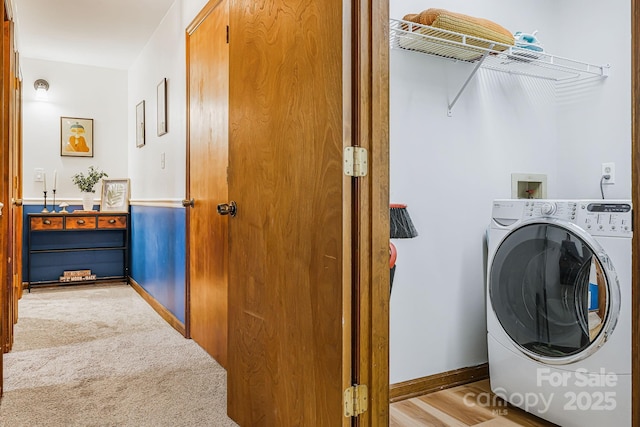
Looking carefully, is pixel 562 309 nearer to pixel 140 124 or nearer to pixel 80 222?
pixel 140 124

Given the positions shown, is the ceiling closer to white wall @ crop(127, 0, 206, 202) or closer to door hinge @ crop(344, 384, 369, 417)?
white wall @ crop(127, 0, 206, 202)

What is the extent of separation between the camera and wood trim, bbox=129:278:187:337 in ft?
10.0

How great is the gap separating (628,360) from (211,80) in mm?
2317

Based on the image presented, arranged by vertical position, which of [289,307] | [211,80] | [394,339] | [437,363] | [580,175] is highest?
[211,80]

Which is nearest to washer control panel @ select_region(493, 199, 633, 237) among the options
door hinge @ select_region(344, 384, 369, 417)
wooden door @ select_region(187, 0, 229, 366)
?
door hinge @ select_region(344, 384, 369, 417)

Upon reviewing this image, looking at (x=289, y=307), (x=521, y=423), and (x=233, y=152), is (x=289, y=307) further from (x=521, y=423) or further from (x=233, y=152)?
(x=521, y=423)

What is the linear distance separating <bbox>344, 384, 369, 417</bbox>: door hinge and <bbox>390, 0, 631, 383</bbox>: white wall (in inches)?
29.5

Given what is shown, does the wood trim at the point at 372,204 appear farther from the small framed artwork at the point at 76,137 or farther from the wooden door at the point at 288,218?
the small framed artwork at the point at 76,137

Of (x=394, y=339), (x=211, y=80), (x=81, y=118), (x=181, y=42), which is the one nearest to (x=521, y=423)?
(x=394, y=339)

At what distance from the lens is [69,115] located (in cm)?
491

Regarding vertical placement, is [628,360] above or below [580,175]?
below

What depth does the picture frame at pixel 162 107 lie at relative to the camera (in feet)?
11.2

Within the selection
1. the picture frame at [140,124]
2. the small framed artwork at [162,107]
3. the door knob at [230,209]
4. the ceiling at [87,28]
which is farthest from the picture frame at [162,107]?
the door knob at [230,209]

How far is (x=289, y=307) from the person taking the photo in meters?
1.49
